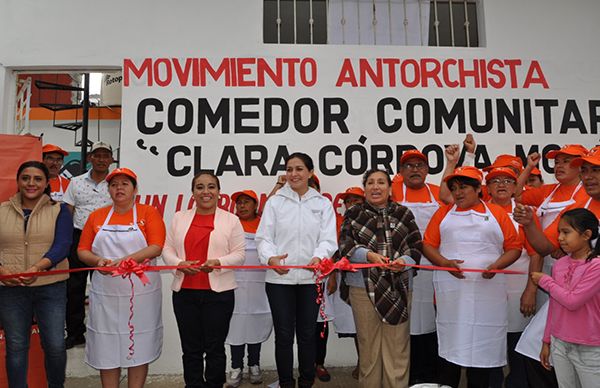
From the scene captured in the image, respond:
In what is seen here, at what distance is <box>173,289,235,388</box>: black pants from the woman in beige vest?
2.64ft

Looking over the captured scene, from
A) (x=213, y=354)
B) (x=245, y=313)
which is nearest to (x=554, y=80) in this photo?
(x=245, y=313)

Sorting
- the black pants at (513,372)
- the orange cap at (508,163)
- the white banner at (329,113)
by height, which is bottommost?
the black pants at (513,372)

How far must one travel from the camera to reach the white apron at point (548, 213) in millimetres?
3191

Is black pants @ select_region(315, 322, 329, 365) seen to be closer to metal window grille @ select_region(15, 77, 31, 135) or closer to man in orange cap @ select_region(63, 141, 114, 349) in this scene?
man in orange cap @ select_region(63, 141, 114, 349)

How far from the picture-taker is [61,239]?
3.16 meters

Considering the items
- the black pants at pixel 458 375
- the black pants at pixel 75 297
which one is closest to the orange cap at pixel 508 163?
the black pants at pixel 458 375

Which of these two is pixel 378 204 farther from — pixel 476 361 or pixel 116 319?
pixel 116 319

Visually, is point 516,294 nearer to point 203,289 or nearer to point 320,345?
point 320,345

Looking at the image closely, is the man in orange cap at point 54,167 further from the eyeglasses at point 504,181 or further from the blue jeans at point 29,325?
the eyeglasses at point 504,181

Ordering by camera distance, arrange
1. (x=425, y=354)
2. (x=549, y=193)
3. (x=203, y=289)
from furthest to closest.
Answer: (x=425, y=354)
(x=549, y=193)
(x=203, y=289)

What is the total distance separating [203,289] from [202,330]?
0.30 meters

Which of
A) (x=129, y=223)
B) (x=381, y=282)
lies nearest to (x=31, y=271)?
(x=129, y=223)

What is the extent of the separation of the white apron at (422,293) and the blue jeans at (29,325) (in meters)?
2.49

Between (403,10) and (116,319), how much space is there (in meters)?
4.24
